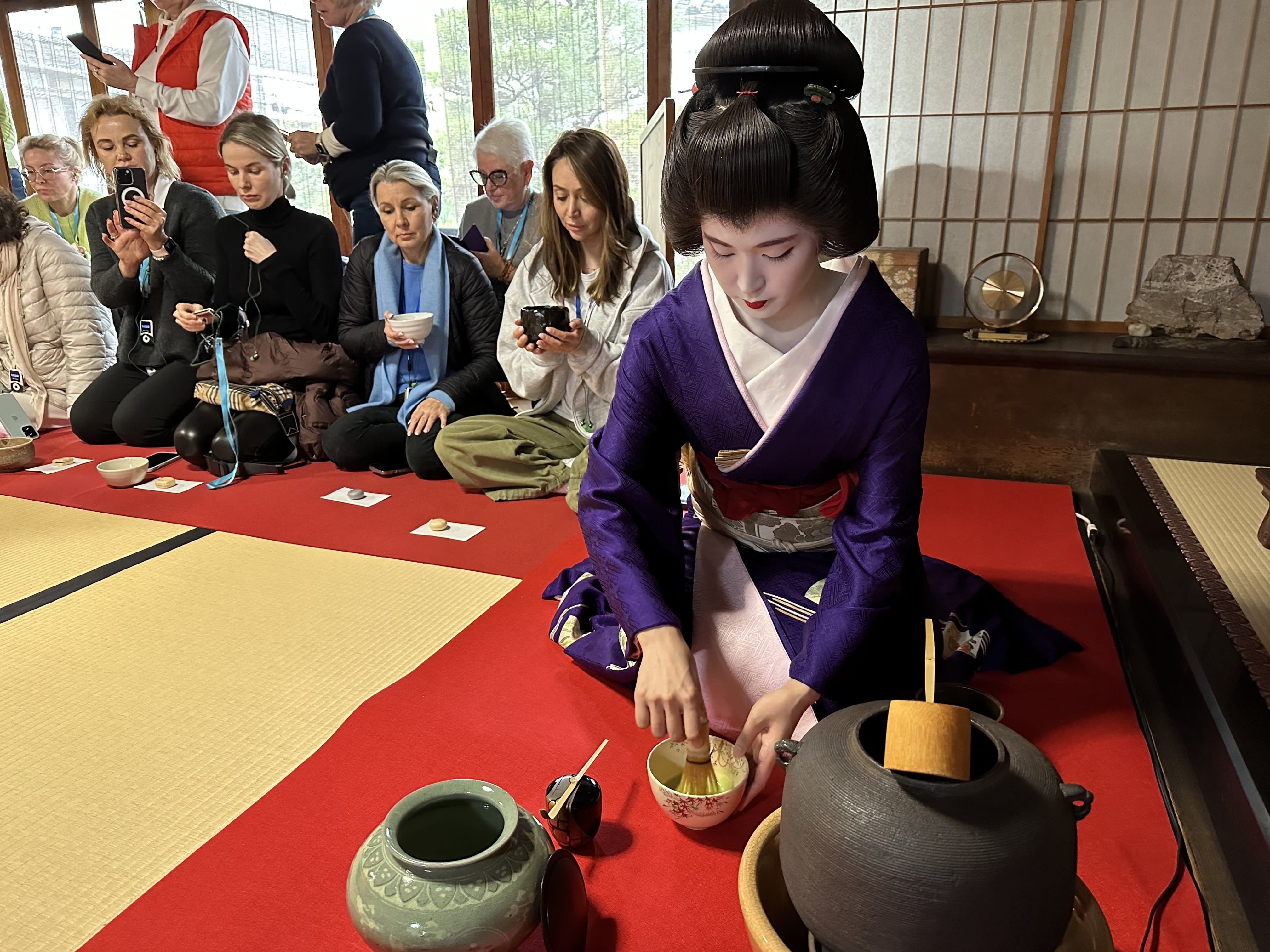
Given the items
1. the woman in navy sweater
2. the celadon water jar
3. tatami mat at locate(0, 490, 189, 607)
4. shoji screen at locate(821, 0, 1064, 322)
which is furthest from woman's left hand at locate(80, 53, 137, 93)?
the celadon water jar

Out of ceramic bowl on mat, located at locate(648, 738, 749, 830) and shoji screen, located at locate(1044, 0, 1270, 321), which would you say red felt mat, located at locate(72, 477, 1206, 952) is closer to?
ceramic bowl on mat, located at locate(648, 738, 749, 830)

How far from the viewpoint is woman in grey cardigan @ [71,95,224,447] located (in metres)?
4.02

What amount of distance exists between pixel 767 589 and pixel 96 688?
5.16ft

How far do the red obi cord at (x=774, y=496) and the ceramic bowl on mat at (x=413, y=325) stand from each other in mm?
1997

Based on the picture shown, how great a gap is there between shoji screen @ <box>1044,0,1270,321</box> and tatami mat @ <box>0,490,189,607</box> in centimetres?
404

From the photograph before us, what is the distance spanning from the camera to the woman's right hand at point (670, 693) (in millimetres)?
1431

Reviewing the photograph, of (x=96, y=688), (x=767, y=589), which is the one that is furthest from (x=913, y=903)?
(x=96, y=688)

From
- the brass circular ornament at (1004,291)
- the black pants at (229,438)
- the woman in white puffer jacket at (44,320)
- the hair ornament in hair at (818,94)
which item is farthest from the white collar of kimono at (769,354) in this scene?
the woman in white puffer jacket at (44,320)

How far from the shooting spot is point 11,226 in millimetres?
4453

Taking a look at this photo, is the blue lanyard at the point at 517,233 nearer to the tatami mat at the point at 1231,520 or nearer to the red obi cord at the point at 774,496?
the red obi cord at the point at 774,496

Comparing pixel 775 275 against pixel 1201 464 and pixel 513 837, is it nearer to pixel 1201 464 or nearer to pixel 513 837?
pixel 513 837

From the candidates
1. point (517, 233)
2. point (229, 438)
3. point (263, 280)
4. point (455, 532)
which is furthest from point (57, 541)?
point (517, 233)

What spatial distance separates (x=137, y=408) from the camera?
13.8 ft

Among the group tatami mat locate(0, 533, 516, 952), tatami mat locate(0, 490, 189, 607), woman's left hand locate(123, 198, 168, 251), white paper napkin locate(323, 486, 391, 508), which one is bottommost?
white paper napkin locate(323, 486, 391, 508)
